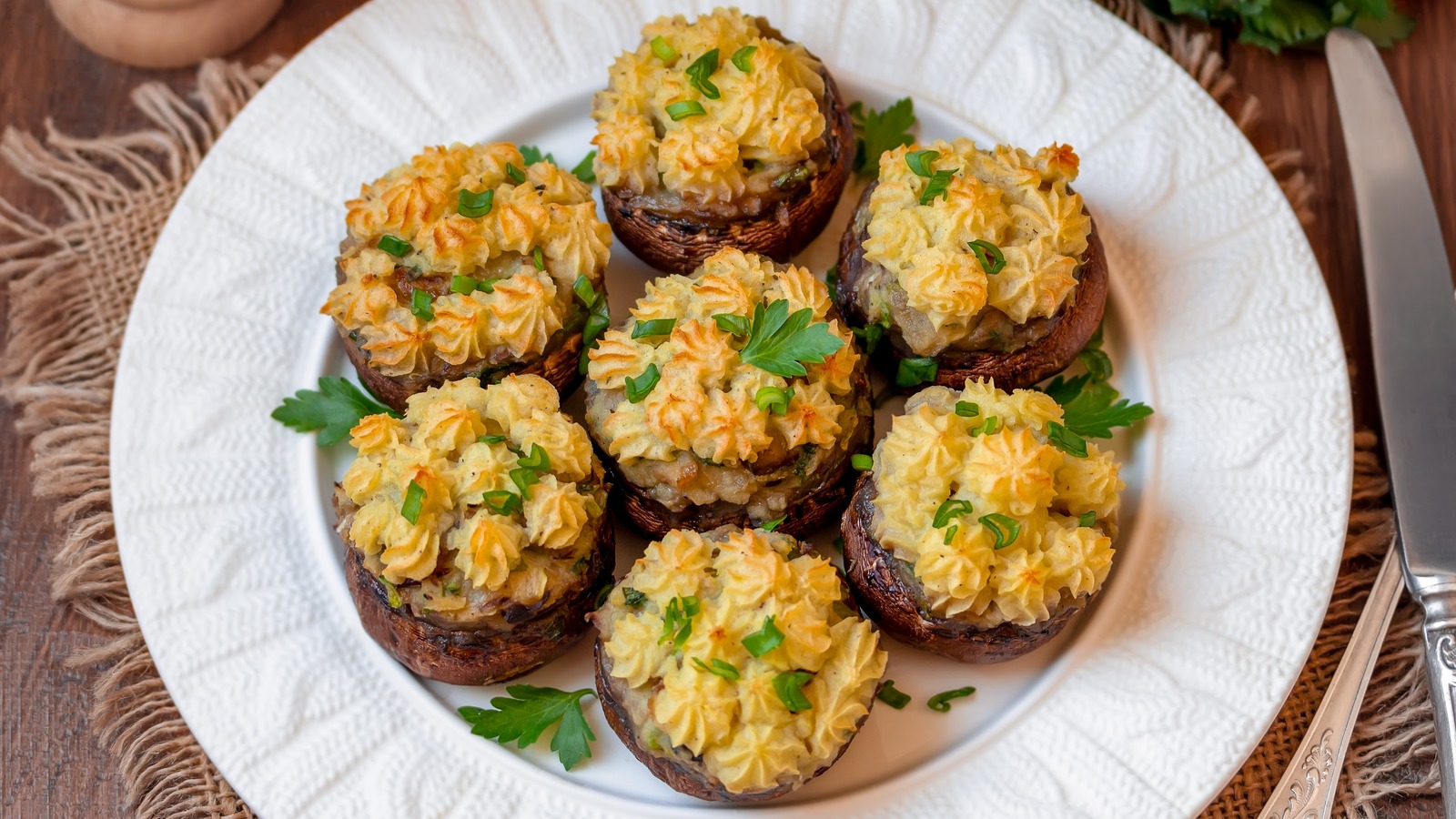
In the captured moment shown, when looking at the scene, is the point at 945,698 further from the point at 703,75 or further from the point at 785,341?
the point at 703,75

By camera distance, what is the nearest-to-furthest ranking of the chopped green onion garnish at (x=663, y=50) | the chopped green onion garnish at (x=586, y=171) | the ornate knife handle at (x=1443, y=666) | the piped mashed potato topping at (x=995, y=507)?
the piped mashed potato topping at (x=995, y=507)
the ornate knife handle at (x=1443, y=666)
the chopped green onion garnish at (x=663, y=50)
the chopped green onion garnish at (x=586, y=171)

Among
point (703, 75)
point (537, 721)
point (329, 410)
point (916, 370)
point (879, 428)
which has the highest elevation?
point (703, 75)

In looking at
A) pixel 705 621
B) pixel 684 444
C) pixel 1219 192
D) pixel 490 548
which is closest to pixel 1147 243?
pixel 1219 192

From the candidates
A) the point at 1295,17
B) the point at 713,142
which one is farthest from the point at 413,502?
the point at 1295,17

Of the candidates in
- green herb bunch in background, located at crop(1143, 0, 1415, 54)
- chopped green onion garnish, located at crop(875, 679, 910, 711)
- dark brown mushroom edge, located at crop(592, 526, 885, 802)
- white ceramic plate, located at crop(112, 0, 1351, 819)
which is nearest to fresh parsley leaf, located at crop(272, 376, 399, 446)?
white ceramic plate, located at crop(112, 0, 1351, 819)

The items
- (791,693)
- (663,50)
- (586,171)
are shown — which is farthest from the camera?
(586,171)

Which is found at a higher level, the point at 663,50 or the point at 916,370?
the point at 663,50

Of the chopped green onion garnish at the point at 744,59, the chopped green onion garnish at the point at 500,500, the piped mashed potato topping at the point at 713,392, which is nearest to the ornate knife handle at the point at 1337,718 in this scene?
the piped mashed potato topping at the point at 713,392

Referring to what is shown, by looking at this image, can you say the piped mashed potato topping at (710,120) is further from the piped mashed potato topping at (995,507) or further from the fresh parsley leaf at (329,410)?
the fresh parsley leaf at (329,410)
